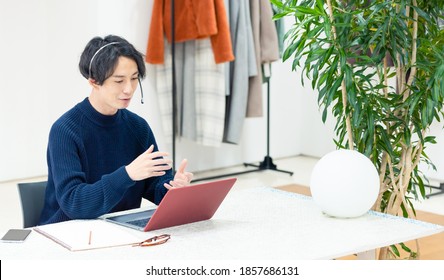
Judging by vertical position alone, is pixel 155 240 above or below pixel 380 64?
below

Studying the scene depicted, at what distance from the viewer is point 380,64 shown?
288 centimetres

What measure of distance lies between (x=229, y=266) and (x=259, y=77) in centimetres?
367

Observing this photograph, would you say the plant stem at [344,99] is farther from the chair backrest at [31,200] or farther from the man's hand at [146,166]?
the chair backrest at [31,200]

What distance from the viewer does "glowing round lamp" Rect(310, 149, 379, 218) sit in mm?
2201

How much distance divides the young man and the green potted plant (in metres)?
0.62

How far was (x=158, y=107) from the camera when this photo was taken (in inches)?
213

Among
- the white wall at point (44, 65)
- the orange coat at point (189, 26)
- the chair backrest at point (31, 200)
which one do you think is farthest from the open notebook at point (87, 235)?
the white wall at point (44, 65)

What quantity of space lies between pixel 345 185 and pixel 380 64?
83 cm

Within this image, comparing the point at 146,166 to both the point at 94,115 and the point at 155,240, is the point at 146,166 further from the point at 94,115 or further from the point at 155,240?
the point at 94,115

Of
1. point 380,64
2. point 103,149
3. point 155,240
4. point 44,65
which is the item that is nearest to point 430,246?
point 380,64

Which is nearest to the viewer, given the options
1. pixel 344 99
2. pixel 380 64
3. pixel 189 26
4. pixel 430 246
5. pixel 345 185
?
pixel 345 185

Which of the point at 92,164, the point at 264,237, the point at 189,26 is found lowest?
the point at 264,237

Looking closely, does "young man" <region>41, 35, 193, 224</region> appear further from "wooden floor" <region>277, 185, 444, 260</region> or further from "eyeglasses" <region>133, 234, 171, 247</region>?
"wooden floor" <region>277, 185, 444, 260</region>

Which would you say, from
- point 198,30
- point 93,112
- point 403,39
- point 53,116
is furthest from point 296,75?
point 93,112
